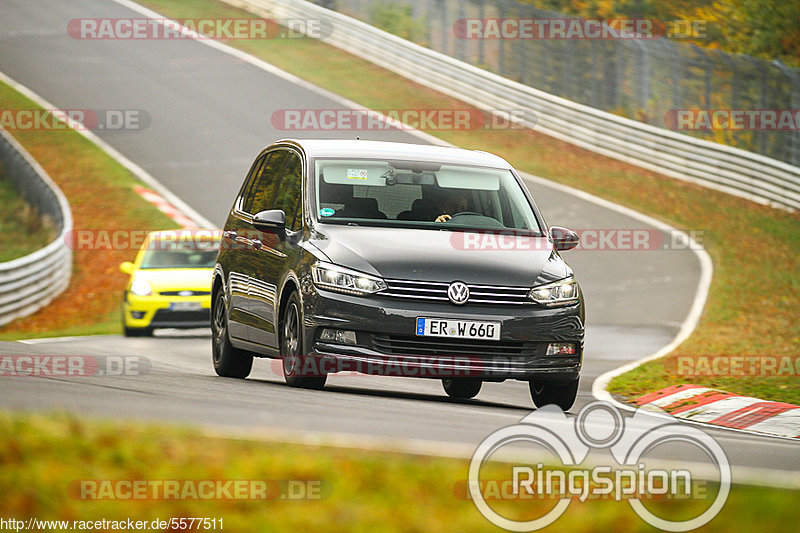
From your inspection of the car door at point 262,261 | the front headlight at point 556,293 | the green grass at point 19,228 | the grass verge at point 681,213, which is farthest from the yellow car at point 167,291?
the front headlight at point 556,293

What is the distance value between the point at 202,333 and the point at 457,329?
11.4m

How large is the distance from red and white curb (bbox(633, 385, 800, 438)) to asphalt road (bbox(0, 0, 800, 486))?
68 centimetres

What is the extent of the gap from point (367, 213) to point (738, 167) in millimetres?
20431

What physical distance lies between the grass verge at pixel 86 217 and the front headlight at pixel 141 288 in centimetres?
127

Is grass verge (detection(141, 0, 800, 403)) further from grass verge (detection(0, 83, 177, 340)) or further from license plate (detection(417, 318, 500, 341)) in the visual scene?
grass verge (detection(0, 83, 177, 340))

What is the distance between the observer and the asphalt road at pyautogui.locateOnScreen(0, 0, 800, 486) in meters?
7.84

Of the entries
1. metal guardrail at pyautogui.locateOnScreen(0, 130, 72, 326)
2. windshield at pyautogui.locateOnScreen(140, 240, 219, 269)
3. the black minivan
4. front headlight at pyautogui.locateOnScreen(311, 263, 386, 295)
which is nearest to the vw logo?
the black minivan

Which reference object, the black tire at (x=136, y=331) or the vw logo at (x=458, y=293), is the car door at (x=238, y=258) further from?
the black tire at (x=136, y=331)

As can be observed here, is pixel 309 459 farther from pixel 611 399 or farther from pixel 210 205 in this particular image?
pixel 210 205

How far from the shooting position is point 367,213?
1068 cm

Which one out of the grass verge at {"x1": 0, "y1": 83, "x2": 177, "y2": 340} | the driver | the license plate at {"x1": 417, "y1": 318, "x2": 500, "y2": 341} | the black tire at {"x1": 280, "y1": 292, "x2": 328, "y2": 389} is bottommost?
the grass verge at {"x1": 0, "y1": 83, "x2": 177, "y2": 340}

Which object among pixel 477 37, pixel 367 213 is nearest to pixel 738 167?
pixel 477 37

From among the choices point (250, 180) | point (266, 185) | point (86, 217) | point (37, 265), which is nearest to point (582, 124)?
point (86, 217)

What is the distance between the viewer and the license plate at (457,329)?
31.8 feet
